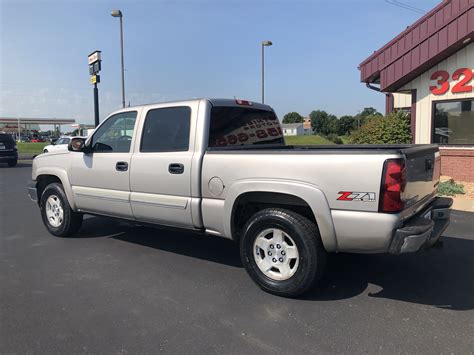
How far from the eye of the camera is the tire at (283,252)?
3723 mm

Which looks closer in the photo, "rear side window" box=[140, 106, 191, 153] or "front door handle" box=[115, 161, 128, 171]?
"rear side window" box=[140, 106, 191, 153]

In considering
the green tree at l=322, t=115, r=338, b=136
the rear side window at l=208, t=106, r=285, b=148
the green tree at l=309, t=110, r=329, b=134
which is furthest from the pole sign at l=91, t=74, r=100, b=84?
the green tree at l=309, t=110, r=329, b=134

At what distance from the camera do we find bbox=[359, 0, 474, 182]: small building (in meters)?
10.0

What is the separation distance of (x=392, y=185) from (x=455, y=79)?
8.73 metres

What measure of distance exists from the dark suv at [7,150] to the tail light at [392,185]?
19.7 metres

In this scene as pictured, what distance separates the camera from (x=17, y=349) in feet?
10.1

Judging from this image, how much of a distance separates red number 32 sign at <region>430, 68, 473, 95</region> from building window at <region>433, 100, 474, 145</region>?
0.35 meters

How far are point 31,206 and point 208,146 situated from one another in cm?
621

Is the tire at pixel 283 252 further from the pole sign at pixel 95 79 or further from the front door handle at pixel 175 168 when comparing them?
the pole sign at pixel 95 79

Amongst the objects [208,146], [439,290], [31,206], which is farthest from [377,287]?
[31,206]

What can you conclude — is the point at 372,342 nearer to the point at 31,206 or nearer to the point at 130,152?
the point at 130,152

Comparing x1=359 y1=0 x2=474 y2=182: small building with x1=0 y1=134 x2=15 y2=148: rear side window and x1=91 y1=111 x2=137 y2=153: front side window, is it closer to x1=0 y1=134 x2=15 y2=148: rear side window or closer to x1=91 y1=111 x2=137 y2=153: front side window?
x1=91 y1=111 x2=137 y2=153: front side window

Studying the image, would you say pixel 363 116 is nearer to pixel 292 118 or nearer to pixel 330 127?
pixel 330 127

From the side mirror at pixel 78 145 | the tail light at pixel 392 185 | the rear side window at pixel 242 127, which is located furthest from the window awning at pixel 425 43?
the side mirror at pixel 78 145
